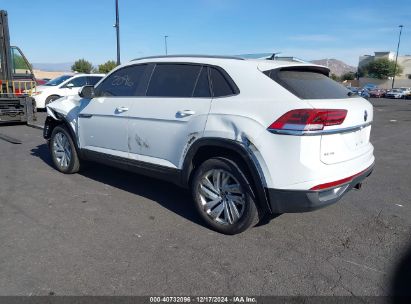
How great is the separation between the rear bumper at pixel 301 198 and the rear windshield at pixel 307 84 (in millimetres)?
849

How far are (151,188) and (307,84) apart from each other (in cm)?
271

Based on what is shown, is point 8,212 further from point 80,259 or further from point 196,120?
point 196,120

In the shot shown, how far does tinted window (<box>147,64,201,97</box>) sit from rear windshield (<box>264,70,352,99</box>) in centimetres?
90

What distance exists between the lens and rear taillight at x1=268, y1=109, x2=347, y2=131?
3133 millimetres

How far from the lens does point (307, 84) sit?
140 inches

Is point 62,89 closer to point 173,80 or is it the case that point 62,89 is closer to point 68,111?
point 68,111

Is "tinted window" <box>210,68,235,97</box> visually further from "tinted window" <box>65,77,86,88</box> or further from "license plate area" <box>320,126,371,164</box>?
"tinted window" <box>65,77,86,88</box>

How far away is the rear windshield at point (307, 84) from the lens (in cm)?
337

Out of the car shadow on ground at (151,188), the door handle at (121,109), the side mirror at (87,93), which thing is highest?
the side mirror at (87,93)

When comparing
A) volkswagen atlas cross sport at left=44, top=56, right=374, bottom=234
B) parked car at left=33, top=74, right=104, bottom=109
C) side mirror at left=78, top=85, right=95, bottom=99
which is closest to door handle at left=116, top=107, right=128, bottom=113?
volkswagen atlas cross sport at left=44, top=56, right=374, bottom=234

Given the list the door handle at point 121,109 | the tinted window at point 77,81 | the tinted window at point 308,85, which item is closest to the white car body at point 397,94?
the tinted window at point 77,81

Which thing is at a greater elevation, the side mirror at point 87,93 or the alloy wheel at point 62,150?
the side mirror at point 87,93

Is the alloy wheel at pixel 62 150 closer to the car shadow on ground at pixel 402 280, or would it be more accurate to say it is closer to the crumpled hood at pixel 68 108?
the crumpled hood at pixel 68 108

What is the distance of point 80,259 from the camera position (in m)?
3.23
